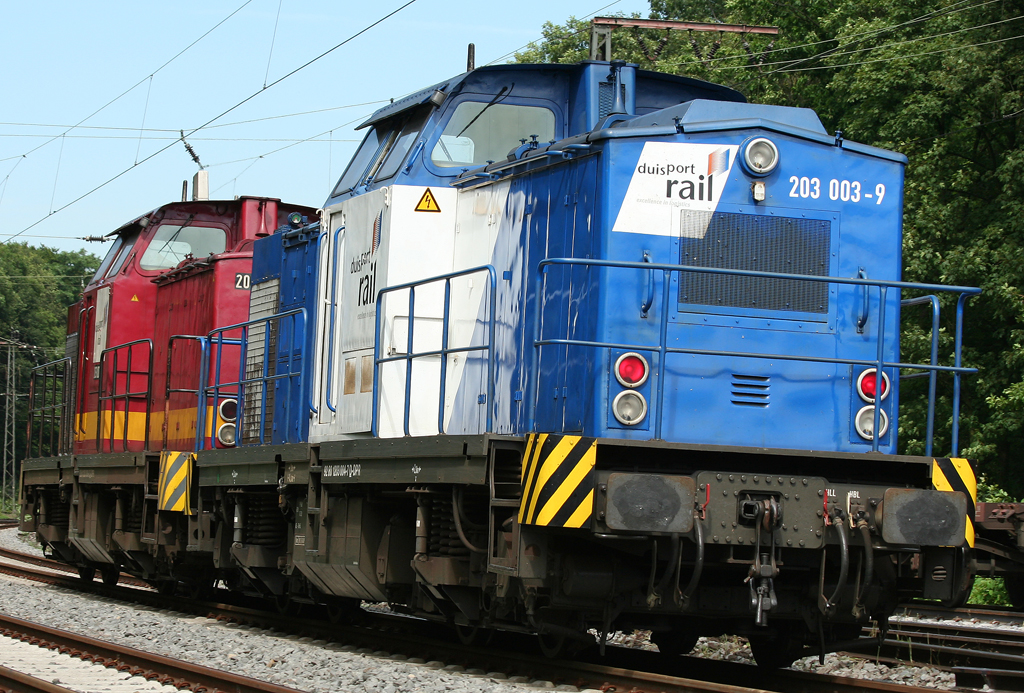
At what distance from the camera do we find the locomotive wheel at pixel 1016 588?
11266 millimetres

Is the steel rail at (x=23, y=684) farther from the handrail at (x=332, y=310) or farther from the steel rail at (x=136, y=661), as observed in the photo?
the handrail at (x=332, y=310)

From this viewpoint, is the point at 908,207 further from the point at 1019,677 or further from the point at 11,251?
the point at 11,251

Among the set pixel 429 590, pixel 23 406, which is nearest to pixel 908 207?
pixel 429 590

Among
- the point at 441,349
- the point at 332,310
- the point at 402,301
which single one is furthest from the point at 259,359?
the point at 441,349

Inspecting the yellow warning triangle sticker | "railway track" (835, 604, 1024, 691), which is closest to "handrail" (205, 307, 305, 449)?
the yellow warning triangle sticker

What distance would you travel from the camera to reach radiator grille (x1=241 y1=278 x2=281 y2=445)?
9953 mm

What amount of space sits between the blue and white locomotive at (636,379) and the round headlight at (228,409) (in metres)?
3.08

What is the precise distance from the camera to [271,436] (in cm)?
979

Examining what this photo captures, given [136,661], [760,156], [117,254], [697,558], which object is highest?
[117,254]

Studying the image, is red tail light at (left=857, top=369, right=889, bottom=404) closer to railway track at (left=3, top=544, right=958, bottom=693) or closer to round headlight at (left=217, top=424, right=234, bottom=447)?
railway track at (left=3, top=544, right=958, bottom=693)

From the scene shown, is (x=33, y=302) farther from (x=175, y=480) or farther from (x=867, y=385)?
(x=867, y=385)

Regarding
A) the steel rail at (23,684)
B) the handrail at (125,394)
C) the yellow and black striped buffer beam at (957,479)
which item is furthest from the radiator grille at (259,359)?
the yellow and black striped buffer beam at (957,479)

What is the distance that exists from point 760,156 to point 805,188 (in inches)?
12.7

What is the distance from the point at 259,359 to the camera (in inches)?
405
